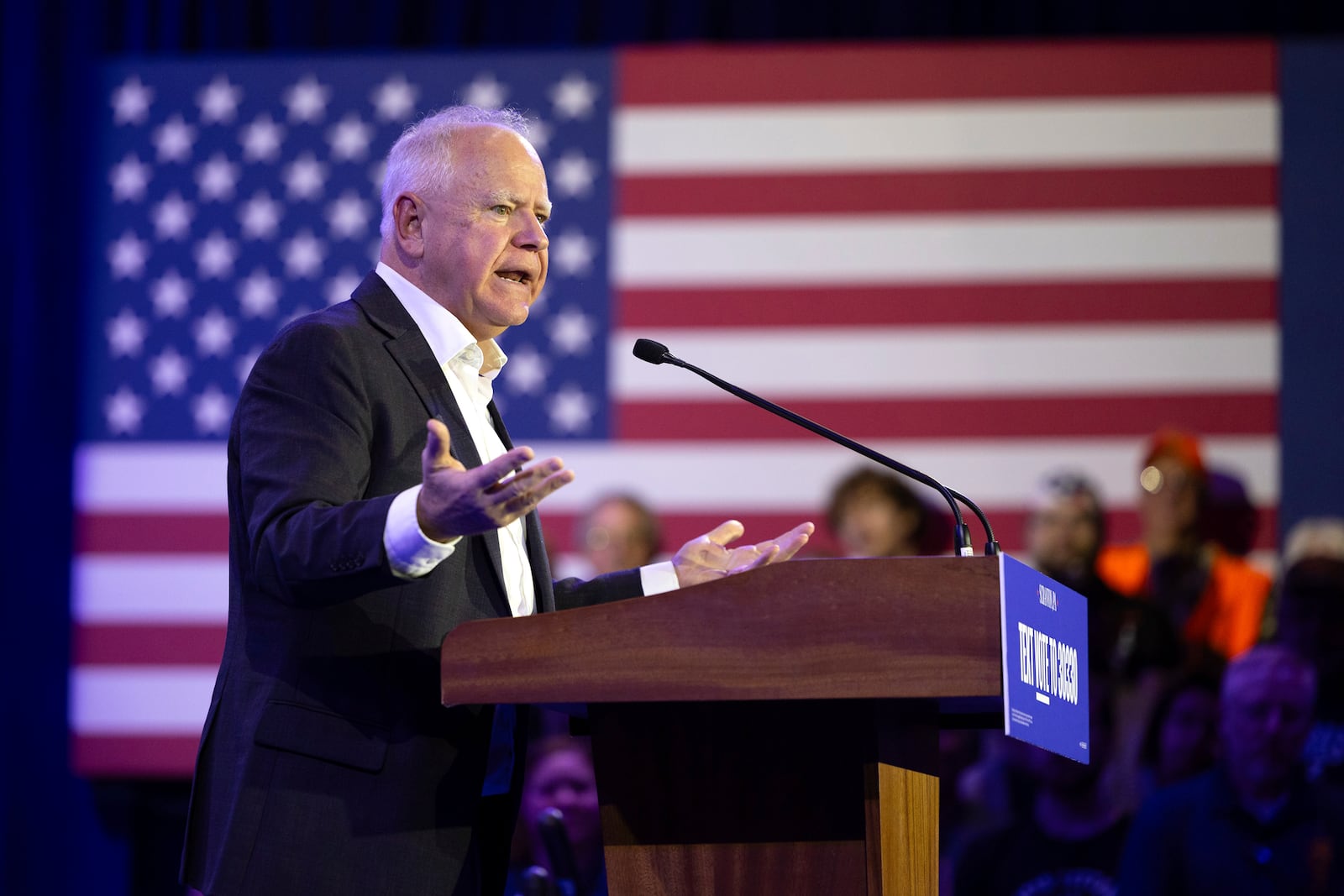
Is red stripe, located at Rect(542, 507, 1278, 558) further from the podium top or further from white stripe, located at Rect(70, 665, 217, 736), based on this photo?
the podium top

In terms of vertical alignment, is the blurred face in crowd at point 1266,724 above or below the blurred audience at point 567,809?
above

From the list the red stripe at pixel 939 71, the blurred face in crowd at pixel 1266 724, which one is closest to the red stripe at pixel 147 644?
the red stripe at pixel 939 71

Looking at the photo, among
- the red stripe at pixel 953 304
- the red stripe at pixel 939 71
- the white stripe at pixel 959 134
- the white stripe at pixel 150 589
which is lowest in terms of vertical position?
the white stripe at pixel 150 589

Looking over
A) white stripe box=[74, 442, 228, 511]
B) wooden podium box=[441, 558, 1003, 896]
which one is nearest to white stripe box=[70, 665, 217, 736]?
white stripe box=[74, 442, 228, 511]

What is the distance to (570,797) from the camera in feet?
12.0

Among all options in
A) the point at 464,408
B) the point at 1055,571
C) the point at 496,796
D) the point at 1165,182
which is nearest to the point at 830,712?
the point at 496,796

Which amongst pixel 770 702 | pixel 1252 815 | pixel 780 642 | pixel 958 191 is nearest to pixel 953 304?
pixel 958 191

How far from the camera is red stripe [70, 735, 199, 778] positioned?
5344mm

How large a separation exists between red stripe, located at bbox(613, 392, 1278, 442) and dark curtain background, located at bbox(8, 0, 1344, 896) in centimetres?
20

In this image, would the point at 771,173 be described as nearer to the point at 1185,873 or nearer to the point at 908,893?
the point at 1185,873

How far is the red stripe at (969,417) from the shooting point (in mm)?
5230

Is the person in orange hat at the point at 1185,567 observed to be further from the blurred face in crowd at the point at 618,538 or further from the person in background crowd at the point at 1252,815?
the blurred face in crowd at the point at 618,538

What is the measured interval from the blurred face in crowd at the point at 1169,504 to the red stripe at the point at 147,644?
10.1 ft

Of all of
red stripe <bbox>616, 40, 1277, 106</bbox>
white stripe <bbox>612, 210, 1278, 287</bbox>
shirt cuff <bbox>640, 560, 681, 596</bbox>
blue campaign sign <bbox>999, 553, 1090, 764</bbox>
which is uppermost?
red stripe <bbox>616, 40, 1277, 106</bbox>
